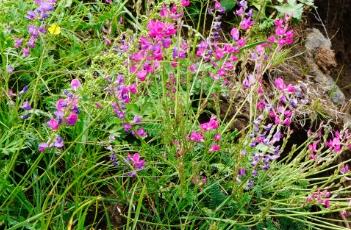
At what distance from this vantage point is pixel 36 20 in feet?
7.32

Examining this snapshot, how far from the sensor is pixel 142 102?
2.44 meters

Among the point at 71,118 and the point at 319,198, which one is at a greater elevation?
the point at 71,118

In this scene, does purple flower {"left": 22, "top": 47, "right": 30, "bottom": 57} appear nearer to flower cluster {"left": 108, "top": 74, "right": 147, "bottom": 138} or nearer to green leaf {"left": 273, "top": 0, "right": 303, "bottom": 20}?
flower cluster {"left": 108, "top": 74, "right": 147, "bottom": 138}

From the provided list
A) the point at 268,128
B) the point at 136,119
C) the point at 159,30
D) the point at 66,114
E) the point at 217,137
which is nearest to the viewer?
the point at 66,114

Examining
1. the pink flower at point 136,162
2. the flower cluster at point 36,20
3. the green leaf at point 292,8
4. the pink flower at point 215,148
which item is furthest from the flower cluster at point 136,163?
the green leaf at point 292,8

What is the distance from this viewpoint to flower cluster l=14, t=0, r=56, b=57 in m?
2.08

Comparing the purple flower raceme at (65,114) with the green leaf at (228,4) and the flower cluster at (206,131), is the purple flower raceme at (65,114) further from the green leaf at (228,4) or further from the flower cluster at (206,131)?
the green leaf at (228,4)

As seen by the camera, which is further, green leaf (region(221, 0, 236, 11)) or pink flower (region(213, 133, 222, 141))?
green leaf (region(221, 0, 236, 11))

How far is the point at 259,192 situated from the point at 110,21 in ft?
3.58

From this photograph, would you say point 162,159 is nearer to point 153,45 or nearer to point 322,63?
point 153,45

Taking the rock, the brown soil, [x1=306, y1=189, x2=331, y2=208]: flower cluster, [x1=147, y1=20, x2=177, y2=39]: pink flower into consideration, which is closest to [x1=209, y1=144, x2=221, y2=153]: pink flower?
[x1=306, y1=189, x2=331, y2=208]: flower cluster

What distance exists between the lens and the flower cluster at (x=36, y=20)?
2084 mm

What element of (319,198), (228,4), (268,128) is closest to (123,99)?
(268,128)

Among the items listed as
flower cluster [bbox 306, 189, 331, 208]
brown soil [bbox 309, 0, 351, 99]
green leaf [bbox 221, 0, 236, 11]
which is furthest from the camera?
brown soil [bbox 309, 0, 351, 99]
